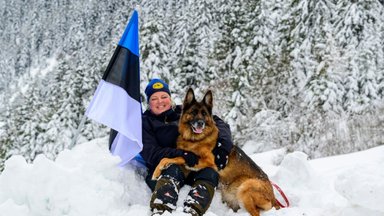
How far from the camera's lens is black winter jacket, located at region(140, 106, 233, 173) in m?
4.46

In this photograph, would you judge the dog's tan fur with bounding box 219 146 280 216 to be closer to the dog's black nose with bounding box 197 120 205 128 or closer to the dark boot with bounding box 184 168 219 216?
the dark boot with bounding box 184 168 219 216

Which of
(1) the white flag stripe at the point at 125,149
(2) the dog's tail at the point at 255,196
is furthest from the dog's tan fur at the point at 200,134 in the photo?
(1) the white flag stripe at the point at 125,149

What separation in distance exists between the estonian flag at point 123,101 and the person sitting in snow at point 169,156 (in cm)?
22

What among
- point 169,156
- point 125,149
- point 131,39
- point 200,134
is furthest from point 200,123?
point 131,39

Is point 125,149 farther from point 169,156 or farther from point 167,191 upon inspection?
point 167,191

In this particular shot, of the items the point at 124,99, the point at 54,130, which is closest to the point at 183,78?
the point at 54,130

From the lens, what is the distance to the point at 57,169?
4.18 metres

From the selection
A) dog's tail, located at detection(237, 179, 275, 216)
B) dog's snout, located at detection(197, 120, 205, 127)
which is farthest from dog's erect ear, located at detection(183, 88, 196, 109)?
dog's tail, located at detection(237, 179, 275, 216)

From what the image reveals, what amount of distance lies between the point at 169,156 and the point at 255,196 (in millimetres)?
1104

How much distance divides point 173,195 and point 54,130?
21.7m

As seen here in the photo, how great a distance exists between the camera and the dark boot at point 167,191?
371 cm

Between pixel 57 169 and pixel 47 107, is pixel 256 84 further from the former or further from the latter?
pixel 57 169

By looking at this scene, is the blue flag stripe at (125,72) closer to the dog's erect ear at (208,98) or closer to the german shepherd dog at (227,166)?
the german shepherd dog at (227,166)

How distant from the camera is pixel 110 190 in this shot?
165 inches
